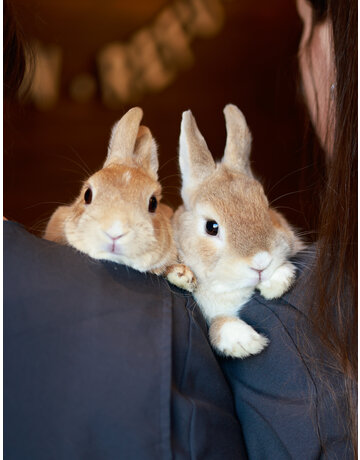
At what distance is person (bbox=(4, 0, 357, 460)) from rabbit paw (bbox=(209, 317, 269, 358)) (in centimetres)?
2

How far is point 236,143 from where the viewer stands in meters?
1.43

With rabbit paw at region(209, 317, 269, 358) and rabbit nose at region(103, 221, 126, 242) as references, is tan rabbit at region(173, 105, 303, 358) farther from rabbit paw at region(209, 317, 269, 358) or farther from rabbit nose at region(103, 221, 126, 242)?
rabbit nose at region(103, 221, 126, 242)

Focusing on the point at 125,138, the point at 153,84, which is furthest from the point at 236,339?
the point at 153,84

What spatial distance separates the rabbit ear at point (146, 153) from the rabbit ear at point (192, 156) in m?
0.10

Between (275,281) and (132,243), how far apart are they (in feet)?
1.10

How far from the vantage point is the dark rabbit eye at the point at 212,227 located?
1.28 metres

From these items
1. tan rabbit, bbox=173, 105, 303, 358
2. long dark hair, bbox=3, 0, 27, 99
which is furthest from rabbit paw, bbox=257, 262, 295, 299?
long dark hair, bbox=3, 0, 27, 99

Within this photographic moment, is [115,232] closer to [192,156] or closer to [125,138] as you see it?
[125,138]

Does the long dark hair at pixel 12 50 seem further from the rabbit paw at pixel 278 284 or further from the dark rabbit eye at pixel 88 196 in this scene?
the rabbit paw at pixel 278 284

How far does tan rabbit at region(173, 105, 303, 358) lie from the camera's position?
1.15 m

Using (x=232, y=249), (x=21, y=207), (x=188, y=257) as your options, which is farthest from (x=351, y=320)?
(x=21, y=207)

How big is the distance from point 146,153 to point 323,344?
0.64 m

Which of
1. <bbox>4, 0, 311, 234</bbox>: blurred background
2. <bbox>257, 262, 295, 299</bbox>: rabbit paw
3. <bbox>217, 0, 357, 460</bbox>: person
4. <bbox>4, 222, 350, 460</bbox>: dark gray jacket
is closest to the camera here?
<bbox>4, 222, 350, 460</bbox>: dark gray jacket

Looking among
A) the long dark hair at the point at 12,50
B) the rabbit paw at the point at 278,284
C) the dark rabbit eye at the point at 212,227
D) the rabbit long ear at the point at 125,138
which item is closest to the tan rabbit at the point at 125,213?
the rabbit long ear at the point at 125,138
